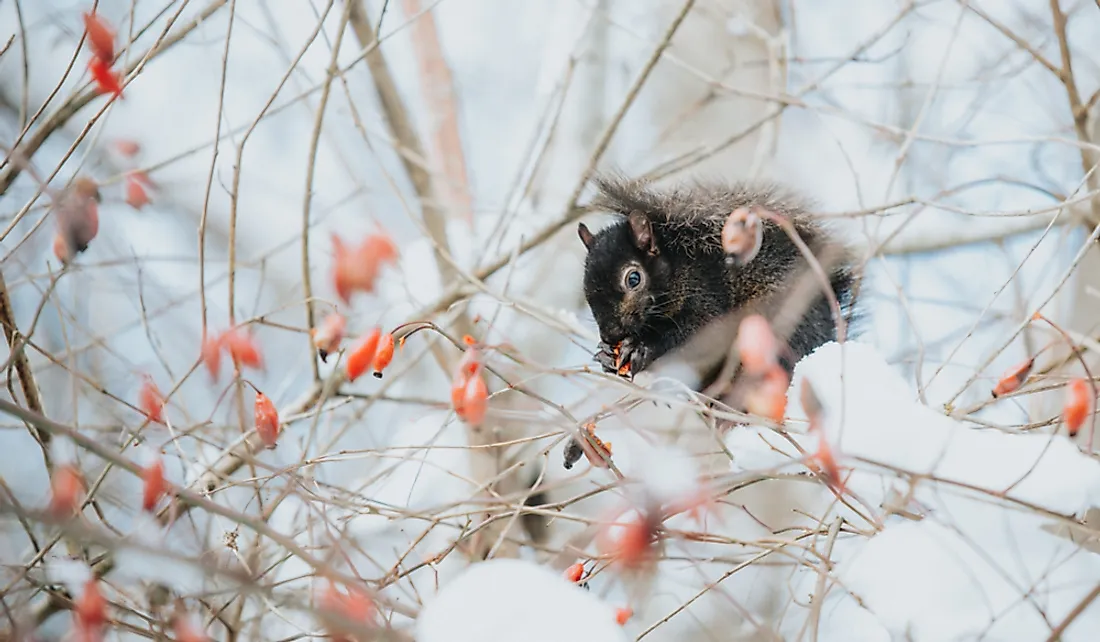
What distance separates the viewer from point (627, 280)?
3146 millimetres

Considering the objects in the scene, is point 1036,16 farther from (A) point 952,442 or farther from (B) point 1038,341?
(A) point 952,442

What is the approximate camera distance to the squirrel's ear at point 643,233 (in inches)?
124

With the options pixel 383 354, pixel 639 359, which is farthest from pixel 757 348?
pixel 639 359

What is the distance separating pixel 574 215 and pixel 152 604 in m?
1.72

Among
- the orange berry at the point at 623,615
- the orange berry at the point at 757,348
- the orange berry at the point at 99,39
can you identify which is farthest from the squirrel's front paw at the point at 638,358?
the orange berry at the point at 99,39

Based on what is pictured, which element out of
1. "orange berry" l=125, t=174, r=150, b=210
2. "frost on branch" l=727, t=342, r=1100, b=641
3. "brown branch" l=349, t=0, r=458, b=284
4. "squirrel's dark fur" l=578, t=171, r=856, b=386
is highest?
"brown branch" l=349, t=0, r=458, b=284

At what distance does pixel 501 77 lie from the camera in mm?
6926

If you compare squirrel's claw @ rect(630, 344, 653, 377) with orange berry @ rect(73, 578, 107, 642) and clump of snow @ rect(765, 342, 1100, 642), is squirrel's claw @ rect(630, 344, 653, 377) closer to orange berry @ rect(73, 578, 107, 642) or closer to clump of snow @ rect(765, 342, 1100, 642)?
clump of snow @ rect(765, 342, 1100, 642)

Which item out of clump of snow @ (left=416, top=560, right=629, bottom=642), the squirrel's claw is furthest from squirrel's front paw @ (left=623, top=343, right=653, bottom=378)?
clump of snow @ (left=416, top=560, right=629, bottom=642)

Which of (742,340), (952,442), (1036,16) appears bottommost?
(952,442)

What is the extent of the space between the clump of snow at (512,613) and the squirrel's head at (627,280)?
158cm

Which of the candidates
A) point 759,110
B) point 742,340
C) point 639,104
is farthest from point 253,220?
point 742,340

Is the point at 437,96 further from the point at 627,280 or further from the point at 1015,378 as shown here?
the point at 1015,378

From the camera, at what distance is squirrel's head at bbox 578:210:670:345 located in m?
3.08
